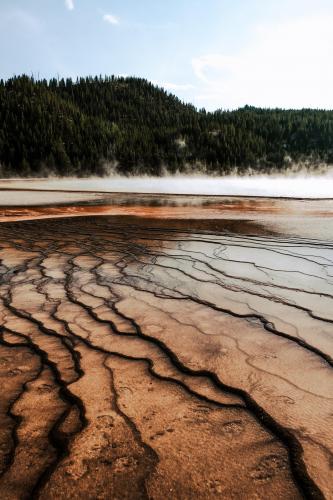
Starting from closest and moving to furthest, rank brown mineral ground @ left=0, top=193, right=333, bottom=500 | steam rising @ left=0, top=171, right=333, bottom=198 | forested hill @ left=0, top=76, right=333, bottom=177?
brown mineral ground @ left=0, top=193, right=333, bottom=500, steam rising @ left=0, top=171, right=333, bottom=198, forested hill @ left=0, top=76, right=333, bottom=177

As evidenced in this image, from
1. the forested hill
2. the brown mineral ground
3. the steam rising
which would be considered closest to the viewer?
the brown mineral ground

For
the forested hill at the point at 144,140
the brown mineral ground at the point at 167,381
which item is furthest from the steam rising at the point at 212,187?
the brown mineral ground at the point at 167,381

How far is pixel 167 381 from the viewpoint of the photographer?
6.56 feet

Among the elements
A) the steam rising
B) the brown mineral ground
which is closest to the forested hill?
the steam rising

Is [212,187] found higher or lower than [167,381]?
higher

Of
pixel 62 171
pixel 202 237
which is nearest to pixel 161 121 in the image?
pixel 62 171

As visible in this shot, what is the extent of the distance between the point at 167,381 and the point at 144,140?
7458cm

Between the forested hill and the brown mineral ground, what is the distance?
59861mm

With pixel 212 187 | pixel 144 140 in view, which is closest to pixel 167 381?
pixel 212 187

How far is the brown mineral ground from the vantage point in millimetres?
1358

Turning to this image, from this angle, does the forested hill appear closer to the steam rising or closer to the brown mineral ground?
the steam rising

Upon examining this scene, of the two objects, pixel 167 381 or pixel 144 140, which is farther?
pixel 144 140

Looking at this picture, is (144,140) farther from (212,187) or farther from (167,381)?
(167,381)

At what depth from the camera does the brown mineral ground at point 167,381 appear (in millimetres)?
1358
